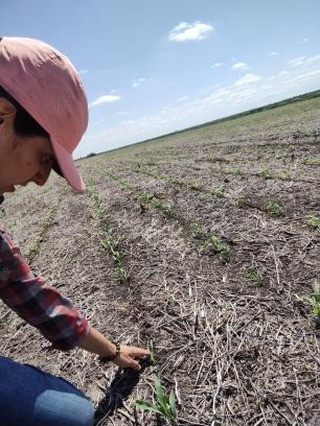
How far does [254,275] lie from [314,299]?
714 millimetres

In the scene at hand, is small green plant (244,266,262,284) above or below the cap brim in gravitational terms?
below

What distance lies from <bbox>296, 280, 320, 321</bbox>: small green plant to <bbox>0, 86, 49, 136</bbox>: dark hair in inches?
78.9

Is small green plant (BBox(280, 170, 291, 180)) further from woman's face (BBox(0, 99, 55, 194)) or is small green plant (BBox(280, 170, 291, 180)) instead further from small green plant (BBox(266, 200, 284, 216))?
woman's face (BBox(0, 99, 55, 194))

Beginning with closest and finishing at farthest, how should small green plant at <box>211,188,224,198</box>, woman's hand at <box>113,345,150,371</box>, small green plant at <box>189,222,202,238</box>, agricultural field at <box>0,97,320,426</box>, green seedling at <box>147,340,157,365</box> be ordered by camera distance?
1. agricultural field at <box>0,97,320,426</box>
2. woman's hand at <box>113,345,150,371</box>
3. green seedling at <box>147,340,157,365</box>
4. small green plant at <box>189,222,202,238</box>
5. small green plant at <box>211,188,224,198</box>

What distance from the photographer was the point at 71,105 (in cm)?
172

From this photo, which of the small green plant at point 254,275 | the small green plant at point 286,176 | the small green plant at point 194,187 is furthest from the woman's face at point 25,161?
the small green plant at point 194,187

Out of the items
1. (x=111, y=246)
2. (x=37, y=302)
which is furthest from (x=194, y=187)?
(x=37, y=302)

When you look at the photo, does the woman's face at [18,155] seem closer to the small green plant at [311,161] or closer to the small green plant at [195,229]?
the small green plant at [195,229]

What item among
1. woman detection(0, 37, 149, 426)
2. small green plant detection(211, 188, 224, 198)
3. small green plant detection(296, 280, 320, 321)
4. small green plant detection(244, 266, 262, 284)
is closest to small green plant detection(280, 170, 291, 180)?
small green plant detection(211, 188, 224, 198)

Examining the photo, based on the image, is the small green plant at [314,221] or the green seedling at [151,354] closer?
the green seedling at [151,354]

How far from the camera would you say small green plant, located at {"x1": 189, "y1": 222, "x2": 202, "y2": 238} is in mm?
4891

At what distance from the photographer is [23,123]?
167 cm

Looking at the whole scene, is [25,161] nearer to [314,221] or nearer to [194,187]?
[314,221]

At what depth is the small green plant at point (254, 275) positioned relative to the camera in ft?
11.0
